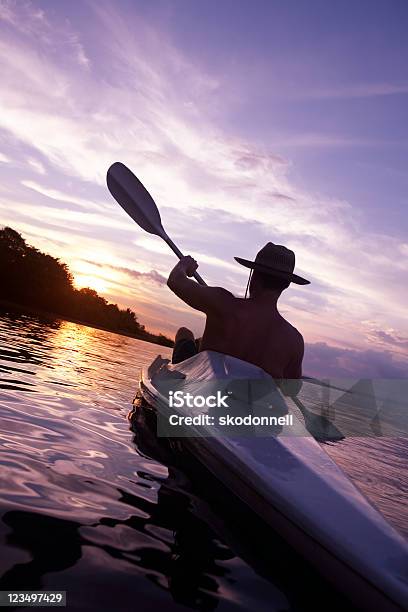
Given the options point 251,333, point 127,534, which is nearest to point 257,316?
point 251,333

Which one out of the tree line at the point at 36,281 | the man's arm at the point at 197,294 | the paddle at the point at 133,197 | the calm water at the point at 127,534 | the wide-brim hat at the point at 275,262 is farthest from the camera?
the tree line at the point at 36,281

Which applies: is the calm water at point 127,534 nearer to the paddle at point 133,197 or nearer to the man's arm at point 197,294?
the man's arm at point 197,294

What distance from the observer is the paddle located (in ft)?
24.3

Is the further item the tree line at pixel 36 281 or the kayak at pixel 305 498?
the tree line at pixel 36 281

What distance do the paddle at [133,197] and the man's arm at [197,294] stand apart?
135 inches

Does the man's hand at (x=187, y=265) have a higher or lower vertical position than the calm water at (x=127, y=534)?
higher

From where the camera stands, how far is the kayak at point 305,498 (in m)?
1.66

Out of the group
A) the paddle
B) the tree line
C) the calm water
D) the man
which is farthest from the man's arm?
the tree line

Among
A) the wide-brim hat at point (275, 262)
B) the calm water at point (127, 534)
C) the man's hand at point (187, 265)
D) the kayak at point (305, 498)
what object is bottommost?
the calm water at point (127, 534)

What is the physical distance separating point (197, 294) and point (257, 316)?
1.69ft

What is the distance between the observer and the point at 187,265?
4309mm

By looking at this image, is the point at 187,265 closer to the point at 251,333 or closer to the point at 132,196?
the point at 251,333

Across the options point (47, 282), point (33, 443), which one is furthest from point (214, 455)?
point (47, 282)

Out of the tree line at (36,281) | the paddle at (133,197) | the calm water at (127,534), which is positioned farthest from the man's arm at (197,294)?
the tree line at (36,281)
